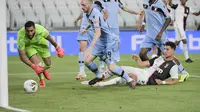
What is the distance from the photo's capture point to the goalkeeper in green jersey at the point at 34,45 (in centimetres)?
1188

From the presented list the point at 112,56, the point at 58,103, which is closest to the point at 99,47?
the point at 112,56

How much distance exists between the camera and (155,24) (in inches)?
530

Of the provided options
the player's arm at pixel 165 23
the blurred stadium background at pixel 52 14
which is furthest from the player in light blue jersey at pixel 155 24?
the blurred stadium background at pixel 52 14

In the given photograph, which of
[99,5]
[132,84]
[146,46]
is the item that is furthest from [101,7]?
[132,84]

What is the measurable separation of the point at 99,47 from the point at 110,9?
3.32 meters

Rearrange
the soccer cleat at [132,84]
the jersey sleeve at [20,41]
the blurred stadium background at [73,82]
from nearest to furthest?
the blurred stadium background at [73,82]
the soccer cleat at [132,84]
the jersey sleeve at [20,41]

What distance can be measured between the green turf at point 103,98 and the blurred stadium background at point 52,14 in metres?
9.18

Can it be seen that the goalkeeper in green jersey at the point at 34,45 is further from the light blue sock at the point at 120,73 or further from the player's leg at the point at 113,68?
the light blue sock at the point at 120,73

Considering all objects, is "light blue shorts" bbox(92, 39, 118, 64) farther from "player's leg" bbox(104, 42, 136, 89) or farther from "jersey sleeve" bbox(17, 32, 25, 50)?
"jersey sleeve" bbox(17, 32, 25, 50)

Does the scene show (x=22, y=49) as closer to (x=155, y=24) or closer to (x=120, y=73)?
(x=120, y=73)

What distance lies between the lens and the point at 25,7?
2373 cm

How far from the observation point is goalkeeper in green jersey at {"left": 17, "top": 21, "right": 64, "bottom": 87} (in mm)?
11880

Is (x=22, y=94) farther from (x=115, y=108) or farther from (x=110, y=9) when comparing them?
(x=110, y=9)

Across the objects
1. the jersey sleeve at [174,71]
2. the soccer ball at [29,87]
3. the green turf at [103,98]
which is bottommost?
the green turf at [103,98]
